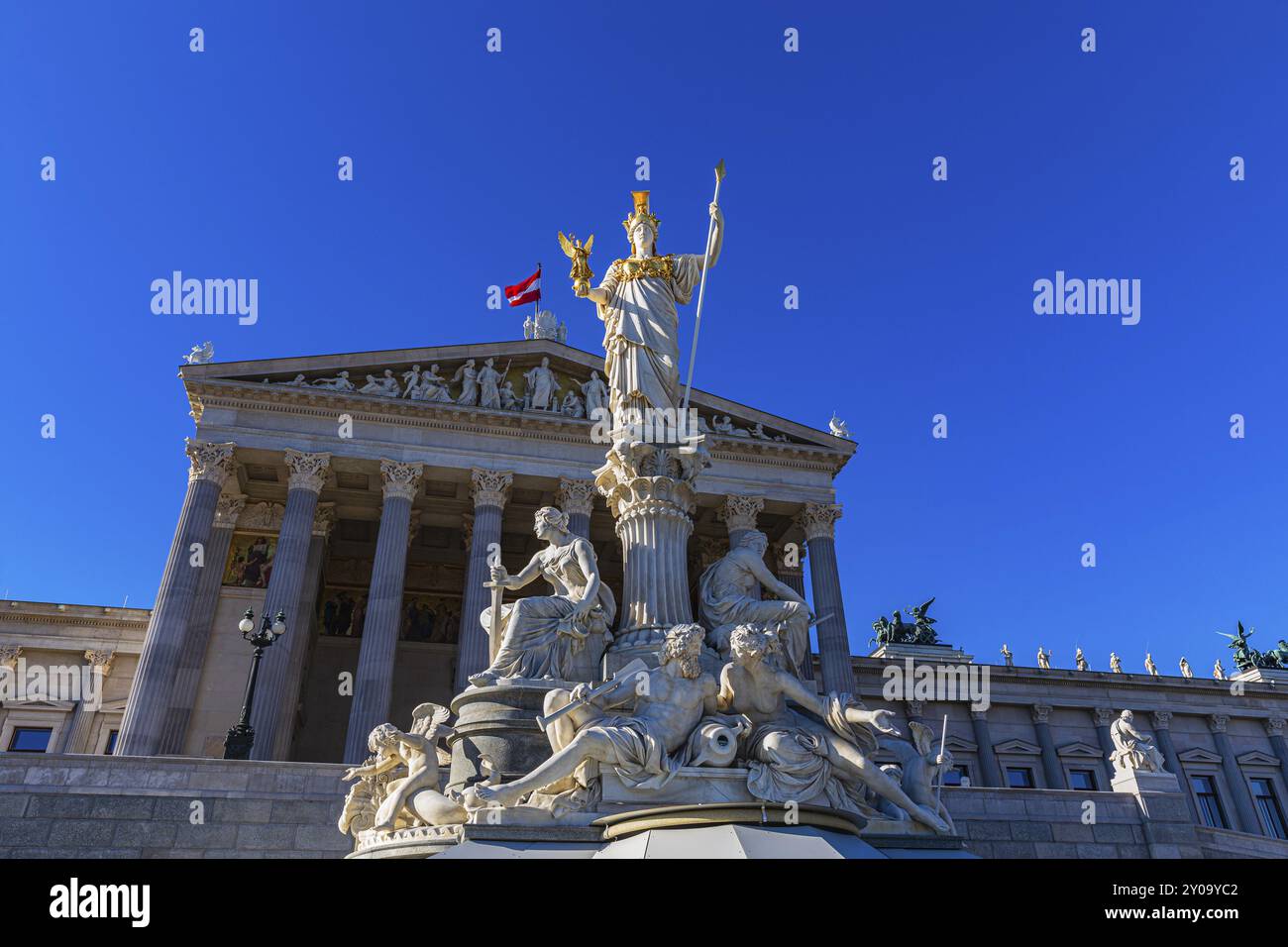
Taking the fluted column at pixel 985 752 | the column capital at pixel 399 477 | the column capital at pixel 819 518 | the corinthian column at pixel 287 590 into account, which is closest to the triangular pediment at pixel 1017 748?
the fluted column at pixel 985 752

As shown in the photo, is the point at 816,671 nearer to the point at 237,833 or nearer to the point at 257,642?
the point at 257,642

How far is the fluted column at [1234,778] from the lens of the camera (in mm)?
41438

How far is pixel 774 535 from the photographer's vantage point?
124 feet

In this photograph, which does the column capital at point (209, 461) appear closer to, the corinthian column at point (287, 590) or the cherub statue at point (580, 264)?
the corinthian column at point (287, 590)

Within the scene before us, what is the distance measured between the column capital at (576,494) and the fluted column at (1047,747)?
24.5 m

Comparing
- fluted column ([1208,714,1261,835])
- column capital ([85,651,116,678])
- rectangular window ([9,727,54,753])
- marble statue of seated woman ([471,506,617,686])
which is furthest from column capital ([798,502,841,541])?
rectangular window ([9,727,54,753])

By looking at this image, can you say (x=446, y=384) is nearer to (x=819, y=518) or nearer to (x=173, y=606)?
(x=173, y=606)

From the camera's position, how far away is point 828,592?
108 feet

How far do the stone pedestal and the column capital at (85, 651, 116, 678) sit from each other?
32.8 m

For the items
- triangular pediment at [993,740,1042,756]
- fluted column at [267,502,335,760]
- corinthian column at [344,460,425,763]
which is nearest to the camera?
corinthian column at [344,460,425,763]

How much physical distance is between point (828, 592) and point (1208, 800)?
24.1m

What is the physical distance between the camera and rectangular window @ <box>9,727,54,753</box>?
111 ft

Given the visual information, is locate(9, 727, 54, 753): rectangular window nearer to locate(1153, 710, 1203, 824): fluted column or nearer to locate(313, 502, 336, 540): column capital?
locate(313, 502, 336, 540): column capital
